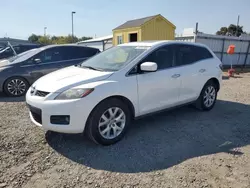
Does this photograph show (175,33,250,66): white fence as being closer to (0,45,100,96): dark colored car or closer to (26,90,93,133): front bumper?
(0,45,100,96): dark colored car

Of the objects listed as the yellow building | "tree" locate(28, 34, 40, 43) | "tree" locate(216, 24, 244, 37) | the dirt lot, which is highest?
"tree" locate(216, 24, 244, 37)

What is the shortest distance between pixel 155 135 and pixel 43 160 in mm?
1871

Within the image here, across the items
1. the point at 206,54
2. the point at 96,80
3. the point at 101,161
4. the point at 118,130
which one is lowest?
the point at 101,161

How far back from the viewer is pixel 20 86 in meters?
6.58

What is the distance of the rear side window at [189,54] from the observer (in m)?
4.46

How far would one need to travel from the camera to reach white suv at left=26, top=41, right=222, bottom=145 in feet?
10.3

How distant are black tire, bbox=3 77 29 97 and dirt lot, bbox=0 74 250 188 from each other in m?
2.07

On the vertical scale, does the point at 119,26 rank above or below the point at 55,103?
above

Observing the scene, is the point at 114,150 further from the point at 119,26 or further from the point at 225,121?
the point at 119,26

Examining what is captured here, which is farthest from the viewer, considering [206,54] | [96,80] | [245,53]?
[245,53]

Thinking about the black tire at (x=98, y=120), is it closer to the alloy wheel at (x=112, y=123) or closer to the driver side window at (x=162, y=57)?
the alloy wheel at (x=112, y=123)

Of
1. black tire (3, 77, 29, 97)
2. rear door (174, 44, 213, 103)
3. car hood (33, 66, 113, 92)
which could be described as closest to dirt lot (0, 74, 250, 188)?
rear door (174, 44, 213, 103)

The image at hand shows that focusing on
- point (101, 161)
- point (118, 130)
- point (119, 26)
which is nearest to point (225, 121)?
point (118, 130)

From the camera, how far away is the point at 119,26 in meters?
19.1
